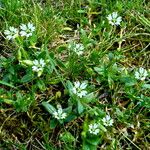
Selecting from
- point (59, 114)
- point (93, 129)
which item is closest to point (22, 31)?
point (59, 114)

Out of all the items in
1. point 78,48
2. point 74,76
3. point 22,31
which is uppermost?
point 22,31

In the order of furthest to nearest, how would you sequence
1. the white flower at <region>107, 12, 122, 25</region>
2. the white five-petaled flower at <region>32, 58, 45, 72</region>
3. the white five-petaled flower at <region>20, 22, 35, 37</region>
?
the white flower at <region>107, 12, 122, 25</region>, the white five-petaled flower at <region>20, 22, 35, 37</region>, the white five-petaled flower at <region>32, 58, 45, 72</region>

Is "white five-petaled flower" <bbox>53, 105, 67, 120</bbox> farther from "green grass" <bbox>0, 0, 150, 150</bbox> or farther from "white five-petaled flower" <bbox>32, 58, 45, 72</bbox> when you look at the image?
"white five-petaled flower" <bbox>32, 58, 45, 72</bbox>

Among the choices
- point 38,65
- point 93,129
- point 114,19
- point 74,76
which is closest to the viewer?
point 93,129

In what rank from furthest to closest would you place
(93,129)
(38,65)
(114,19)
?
(114,19) → (38,65) → (93,129)

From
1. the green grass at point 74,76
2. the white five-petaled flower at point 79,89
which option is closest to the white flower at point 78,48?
the green grass at point 74,76

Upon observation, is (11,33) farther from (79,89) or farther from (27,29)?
(79,89)

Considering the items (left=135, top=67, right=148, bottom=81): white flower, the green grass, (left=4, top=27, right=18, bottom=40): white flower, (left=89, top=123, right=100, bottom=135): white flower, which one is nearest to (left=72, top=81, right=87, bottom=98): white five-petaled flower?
the green grass

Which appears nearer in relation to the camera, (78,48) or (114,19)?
(78,48)

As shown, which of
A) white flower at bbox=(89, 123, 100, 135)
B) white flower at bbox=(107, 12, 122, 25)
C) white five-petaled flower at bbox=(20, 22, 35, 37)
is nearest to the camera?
white flower at bbox=(89, 123, 100, 135)
